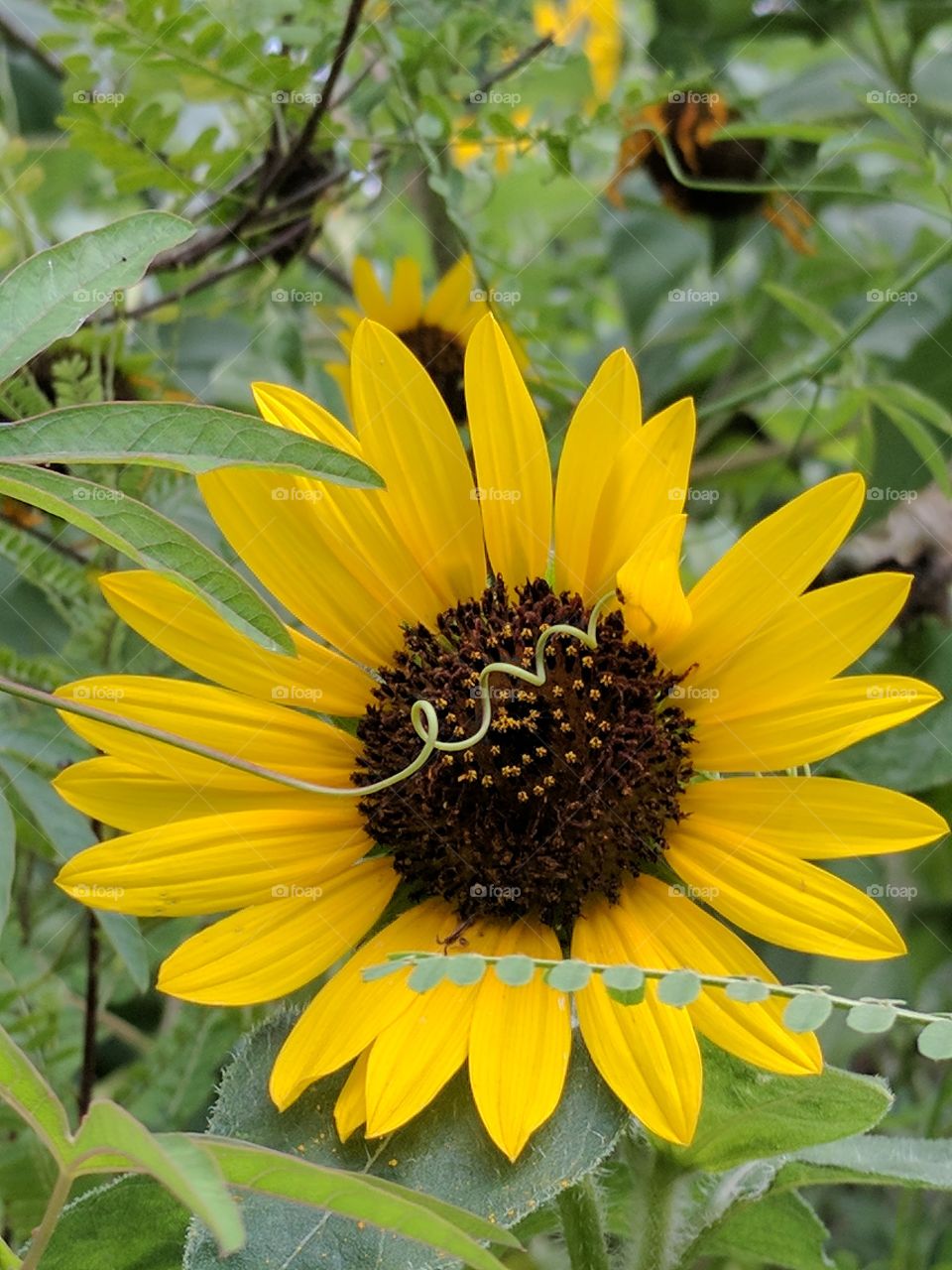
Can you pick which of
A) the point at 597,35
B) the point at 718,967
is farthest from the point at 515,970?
the point at 597,35

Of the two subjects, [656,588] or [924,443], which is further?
[924,443]

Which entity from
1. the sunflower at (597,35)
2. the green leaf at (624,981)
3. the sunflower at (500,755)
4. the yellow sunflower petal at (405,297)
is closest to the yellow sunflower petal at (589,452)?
the sunflower at (500,755)

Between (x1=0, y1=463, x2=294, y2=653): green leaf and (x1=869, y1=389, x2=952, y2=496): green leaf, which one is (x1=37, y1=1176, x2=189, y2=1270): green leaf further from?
(x1=869, y1=389, x2=952, y2=496): green leaf

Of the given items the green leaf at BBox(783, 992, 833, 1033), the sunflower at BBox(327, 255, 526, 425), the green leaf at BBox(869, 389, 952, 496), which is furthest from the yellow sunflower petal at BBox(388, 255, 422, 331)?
the green leaf at BBox(783, 992, 833, 1033)

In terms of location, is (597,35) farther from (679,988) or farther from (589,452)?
(679,988)

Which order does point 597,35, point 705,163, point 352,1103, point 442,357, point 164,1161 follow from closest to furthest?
point 164,1161
point 352,1103
point 442,357
point 705,163
point 597,35
